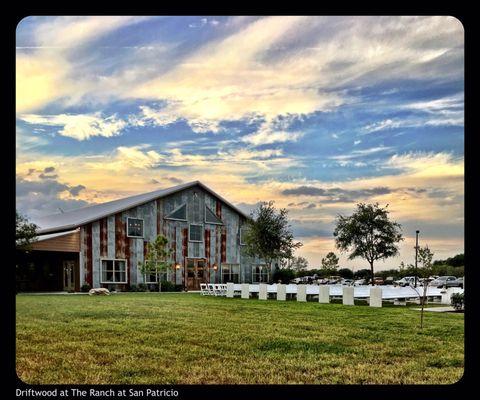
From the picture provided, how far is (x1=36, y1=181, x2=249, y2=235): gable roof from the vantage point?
7.43 metres

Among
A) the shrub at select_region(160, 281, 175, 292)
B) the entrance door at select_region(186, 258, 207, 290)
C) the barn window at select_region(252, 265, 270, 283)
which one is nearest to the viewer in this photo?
the shrub at select_region(160, 281, 175, 292)

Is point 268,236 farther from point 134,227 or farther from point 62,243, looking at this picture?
point 62,243

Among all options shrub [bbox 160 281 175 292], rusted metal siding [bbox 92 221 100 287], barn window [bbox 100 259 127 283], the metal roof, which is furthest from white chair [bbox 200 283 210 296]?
the metal roof

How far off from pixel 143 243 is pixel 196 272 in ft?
3.08

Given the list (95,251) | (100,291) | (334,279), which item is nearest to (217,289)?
(100,291)

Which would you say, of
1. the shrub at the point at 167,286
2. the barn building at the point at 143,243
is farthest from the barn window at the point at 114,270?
the shrub at the point at 167,286

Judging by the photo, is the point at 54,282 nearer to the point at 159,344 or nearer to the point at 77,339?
the point at 77,339

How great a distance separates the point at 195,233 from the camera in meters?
8.04

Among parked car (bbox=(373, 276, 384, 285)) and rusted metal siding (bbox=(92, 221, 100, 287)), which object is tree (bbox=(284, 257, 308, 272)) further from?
rusted metal siding (bbox=(92, 221, 100, 287))

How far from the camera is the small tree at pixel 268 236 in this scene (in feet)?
25.5

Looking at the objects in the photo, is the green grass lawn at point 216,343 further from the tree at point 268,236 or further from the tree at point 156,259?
the tree at point 268,236

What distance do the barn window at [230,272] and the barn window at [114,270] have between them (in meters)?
1.52

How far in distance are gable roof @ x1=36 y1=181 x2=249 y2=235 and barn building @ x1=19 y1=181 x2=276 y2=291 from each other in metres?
0.01
